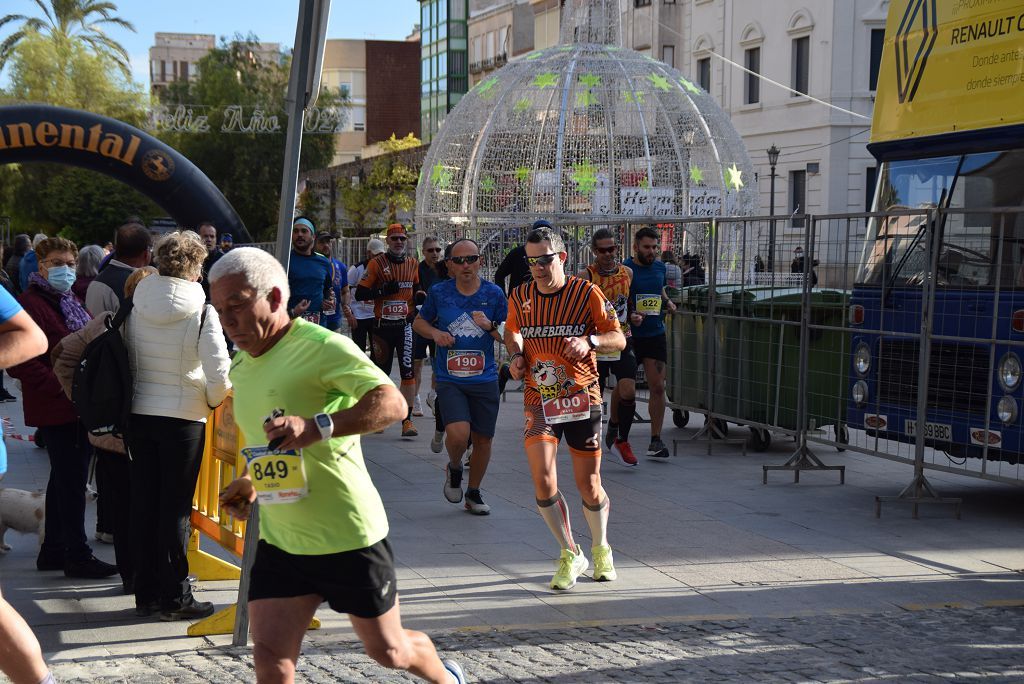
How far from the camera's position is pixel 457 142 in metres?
23.7

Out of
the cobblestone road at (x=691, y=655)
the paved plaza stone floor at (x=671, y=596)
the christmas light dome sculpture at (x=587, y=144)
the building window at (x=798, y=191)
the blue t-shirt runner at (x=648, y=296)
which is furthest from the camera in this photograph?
the building window at (x=798, y=191)

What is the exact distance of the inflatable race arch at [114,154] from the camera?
20812mm

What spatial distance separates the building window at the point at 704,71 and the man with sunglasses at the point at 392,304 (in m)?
34.5

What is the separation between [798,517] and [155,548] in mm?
4671

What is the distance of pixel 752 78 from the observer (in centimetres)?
4372

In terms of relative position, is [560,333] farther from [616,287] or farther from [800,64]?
[800,64]

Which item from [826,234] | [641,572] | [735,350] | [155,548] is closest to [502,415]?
[735,350]

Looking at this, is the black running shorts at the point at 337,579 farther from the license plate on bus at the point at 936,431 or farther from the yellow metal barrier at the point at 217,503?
the license plate on bus at the point at 936,431

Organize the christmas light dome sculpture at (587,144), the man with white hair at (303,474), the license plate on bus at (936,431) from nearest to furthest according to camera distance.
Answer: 1. the man with white hair at (303,474)
2. the license plate on bus at (936,431)
3. the christmas light dome sculpture at (587,144)

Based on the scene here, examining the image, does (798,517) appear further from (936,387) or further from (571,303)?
(571,303)

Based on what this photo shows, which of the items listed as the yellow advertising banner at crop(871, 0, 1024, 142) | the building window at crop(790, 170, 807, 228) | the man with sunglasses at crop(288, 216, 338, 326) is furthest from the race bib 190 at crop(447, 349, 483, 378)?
the building window at crop(790, 170, 807, 228)

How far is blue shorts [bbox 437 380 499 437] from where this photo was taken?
8.88 meters

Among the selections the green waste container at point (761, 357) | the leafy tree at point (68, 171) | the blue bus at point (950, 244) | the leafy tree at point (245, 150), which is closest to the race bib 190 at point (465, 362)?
the blue bus at point (950, 244)

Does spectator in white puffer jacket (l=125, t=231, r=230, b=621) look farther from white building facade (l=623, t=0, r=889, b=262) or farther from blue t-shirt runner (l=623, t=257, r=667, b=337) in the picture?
white building facade (l=623, t=0, r=889, b=262)
